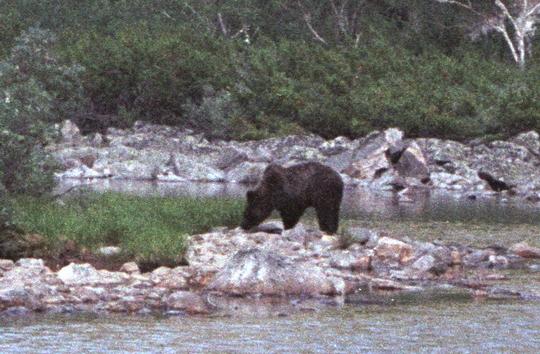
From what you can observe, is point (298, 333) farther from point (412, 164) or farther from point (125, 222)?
point (412, 164)

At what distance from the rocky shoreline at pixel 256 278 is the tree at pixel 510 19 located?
3410cm

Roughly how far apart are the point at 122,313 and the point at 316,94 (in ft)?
113

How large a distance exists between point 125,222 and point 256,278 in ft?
11.2

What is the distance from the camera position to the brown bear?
72.5 ft

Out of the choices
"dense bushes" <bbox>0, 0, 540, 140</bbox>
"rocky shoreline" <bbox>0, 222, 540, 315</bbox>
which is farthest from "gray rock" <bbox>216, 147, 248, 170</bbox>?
"rocky shoreline" <bbox>0, 222, 540, 315</bbox>

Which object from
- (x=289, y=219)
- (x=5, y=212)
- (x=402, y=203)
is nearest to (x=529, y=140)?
(x=402, y=203)

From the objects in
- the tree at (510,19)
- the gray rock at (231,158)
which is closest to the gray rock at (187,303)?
the gray rock at (231,158)

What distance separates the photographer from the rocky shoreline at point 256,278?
593 inches

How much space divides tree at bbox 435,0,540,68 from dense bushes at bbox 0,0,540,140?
2.86ft

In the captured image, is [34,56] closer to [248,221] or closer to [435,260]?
[248,221]

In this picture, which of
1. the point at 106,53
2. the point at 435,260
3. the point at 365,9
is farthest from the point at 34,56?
the point at 365,9

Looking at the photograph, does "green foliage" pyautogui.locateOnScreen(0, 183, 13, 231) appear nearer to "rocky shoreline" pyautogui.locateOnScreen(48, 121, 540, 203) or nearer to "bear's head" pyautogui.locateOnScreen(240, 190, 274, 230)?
"bear's head" pyautogui.locateOnScreen(240, 190, 274, 230)

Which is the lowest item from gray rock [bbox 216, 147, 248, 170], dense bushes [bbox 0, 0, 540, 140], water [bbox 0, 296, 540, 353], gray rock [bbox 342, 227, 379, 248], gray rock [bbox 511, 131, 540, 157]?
water [bbox 0, 296, 540, 353]

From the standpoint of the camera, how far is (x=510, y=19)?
5362cm
